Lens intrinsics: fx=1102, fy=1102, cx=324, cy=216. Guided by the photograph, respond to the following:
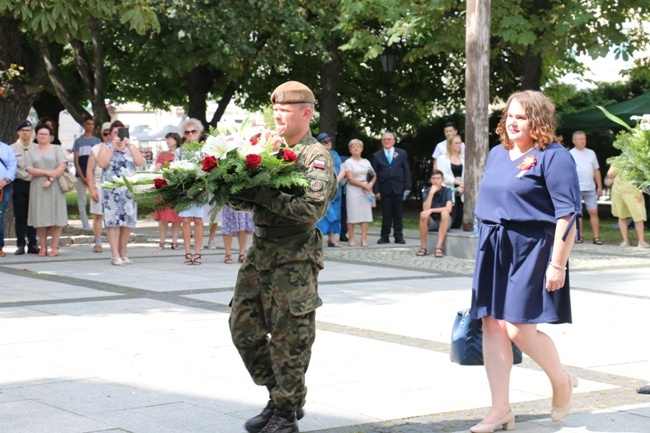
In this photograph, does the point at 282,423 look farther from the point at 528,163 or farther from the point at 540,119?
the point at 540,119

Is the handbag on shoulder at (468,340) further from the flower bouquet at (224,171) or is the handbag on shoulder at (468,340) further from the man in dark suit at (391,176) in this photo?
the man in dark suit at (391,176)

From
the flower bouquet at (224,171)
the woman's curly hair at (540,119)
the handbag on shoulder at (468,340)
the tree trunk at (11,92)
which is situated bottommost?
the handbag on shoulder at (468,340)

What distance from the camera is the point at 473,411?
605 cm

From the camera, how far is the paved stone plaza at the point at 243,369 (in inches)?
230

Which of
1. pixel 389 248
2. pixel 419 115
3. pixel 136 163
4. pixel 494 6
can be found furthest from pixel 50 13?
pixel 419 115

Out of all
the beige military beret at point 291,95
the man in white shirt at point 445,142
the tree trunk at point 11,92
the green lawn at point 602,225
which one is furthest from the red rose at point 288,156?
the green lawn at point 602,225

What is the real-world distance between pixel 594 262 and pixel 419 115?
1841 centimetres

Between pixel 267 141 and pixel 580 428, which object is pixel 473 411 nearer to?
pixel 580 428

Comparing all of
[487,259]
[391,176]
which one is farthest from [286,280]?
[391,176]

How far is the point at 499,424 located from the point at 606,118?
70.4 feet

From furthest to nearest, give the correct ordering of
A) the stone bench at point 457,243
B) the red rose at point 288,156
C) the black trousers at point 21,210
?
1. the stone bench at point 457,243
2. the black trousers at point 21,210
3. the red rose at point 288,156

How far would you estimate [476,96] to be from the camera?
1638 cm

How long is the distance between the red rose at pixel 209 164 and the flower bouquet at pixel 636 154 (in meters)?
2.87

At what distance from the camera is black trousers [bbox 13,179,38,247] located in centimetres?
1549
